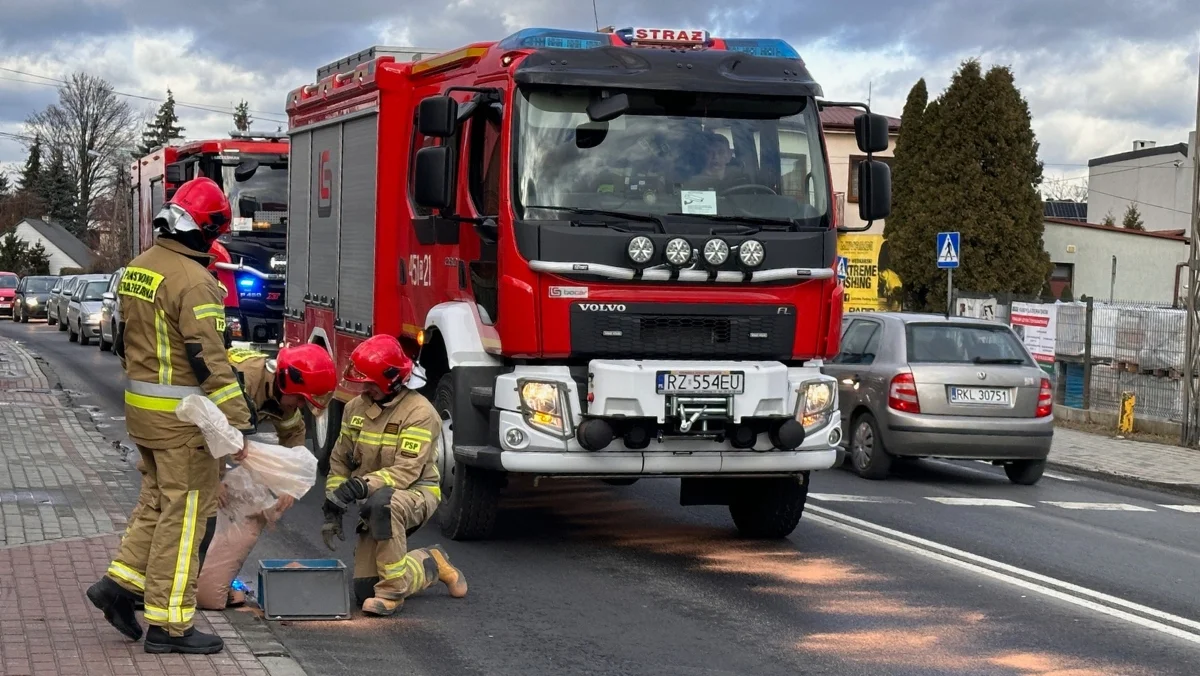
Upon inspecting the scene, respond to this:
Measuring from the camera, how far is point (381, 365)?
778 centimetres

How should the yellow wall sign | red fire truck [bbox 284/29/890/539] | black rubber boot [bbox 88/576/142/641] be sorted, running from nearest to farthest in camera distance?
black rubber boot [bbox 88/576/142/641] → red fire truck [bbox 284/29/890/539] → the yellow wall sign

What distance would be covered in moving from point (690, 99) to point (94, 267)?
94.6 meters

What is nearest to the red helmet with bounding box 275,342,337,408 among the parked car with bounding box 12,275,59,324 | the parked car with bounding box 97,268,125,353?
the parked car with bounding box 97,268,125,353

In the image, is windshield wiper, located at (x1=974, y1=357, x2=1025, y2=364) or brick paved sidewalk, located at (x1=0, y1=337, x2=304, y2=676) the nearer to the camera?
brick paved sidewalk, located at (x1=0, y1=337, x2=304, y2=676)

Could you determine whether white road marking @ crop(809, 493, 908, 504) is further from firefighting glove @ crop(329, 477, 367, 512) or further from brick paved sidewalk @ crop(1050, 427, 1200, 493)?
firefighting glove @ crop(329, 477, 367, 512)

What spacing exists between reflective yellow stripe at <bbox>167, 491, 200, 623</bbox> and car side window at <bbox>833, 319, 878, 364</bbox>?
923cm

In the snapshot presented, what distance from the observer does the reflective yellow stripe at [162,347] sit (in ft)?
20.9

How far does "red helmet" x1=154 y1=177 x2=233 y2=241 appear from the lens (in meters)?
6.45

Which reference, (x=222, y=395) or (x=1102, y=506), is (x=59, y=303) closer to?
(x=1102, y=506)

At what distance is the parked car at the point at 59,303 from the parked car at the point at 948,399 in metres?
31.6

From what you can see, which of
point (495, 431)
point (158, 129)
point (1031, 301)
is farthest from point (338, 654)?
point (158, 129)

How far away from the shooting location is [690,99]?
9.25 meters

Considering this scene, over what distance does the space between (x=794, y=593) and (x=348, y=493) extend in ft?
8.31

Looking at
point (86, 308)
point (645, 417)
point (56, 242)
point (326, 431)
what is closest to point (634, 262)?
point (645, 417)
